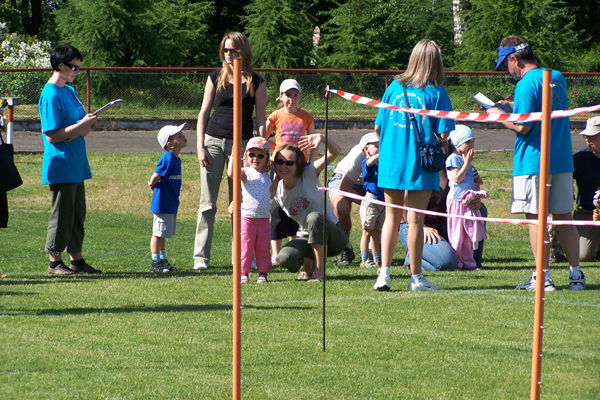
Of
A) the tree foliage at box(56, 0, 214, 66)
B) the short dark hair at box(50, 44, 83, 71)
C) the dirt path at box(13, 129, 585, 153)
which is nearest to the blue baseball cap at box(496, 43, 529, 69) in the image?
the short dark hair at box(50, 44, 83, 71)

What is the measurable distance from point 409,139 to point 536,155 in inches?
40.9

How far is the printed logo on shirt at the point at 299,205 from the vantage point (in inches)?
287

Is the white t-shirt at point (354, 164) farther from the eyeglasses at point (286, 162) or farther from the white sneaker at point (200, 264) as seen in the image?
the white sneaker at point (200, 264)

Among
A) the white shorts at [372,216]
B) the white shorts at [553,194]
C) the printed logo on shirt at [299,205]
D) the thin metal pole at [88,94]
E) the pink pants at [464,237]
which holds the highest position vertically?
the thin metal pole at [88,94]

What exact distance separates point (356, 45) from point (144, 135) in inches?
448

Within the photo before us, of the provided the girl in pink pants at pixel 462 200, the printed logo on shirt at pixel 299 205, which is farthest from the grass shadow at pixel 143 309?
the girl in pink pants at pixel 462 200

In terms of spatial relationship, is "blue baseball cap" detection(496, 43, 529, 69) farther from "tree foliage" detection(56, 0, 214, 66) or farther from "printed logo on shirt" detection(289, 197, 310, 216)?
"tree foliage" detection(56, 0, 214, 66)

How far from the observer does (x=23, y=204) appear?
14414mm

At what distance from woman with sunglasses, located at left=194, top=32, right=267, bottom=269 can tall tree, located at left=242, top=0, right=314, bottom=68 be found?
2019 centimetres

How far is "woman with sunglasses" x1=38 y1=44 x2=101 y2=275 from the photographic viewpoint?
23.9 ft

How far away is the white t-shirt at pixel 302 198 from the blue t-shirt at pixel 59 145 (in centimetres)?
193

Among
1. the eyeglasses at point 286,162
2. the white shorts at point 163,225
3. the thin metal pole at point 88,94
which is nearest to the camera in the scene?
the eyeglasses at point 286,162

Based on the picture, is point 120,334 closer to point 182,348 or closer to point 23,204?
point 182,348

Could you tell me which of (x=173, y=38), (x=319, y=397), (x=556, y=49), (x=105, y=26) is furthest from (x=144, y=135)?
(x=319, y=397)
